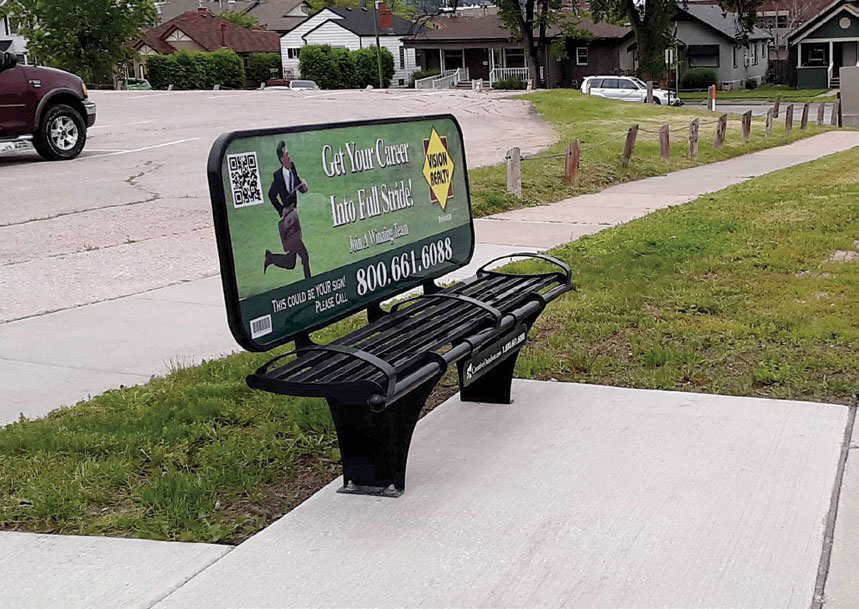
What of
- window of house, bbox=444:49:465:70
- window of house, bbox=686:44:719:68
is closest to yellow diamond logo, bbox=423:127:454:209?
window of house, bbox=686:44:719:68

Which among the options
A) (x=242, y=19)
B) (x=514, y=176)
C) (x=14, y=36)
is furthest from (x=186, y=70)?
(x=514, y=176)

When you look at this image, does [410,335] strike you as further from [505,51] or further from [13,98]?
[505,51]

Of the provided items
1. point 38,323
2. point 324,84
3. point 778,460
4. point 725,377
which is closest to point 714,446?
point 778,460

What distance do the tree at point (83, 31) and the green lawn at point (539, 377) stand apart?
5882 centimetres

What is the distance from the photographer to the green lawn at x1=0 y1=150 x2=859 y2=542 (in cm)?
425

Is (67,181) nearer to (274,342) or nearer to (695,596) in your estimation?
(274,342)

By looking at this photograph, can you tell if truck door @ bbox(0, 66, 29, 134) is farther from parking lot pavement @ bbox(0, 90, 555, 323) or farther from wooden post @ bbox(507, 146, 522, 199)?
wooden post @ bbox(507, 146, 522, 199)

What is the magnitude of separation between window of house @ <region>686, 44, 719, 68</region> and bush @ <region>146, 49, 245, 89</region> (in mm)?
27776

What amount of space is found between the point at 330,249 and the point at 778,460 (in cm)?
204

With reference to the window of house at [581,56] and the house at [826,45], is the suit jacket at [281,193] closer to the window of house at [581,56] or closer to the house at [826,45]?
the house at [826,45]

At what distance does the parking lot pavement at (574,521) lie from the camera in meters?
3.48

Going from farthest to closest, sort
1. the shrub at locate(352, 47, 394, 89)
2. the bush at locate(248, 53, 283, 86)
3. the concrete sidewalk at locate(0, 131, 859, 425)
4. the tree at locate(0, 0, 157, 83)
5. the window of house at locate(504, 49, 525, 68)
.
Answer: the bush at locate(248, 53, 283, 86) < the window of house at locate(504, 49, 525, 68) < the shrub at locate(352, 47, 394, 89) < the tree at locate(0, 0, 157, 83) < the concrete sidewalk at locate(0, 131, 859, 425)

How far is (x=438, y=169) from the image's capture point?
5551 mm

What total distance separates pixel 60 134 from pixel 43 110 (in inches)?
36.2
